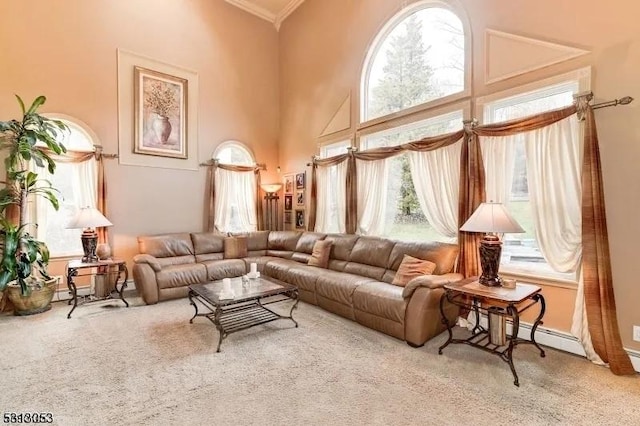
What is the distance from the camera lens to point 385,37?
496 centimetres

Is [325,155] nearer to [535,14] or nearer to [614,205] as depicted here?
[535,14]

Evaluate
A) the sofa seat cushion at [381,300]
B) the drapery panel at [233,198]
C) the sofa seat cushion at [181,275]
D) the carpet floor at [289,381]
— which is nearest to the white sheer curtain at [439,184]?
the sofa seat cushion at [381,300]

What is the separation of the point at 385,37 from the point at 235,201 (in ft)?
13.3

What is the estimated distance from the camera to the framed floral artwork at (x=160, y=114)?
5.49 meters

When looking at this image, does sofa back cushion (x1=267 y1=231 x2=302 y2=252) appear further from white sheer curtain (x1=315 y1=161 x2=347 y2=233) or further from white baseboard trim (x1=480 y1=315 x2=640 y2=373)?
white baseboard trim (x1=480 y1=315 x2=640 y2=373)

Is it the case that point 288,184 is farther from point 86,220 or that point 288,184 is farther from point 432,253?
point 432,253

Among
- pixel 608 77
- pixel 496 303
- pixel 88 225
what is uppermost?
pixel 608 77

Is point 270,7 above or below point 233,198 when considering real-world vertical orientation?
above

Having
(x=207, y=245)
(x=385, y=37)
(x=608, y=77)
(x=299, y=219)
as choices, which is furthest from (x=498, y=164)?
(x=207, y=245)

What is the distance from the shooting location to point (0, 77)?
441 centimetres

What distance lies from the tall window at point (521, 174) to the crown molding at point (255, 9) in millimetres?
5384

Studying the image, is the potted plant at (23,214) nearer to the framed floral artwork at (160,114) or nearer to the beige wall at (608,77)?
the framed floral artwork at (160,114)

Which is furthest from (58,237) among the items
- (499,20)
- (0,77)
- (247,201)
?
(499,20)

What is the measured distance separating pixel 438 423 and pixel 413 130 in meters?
3.60
